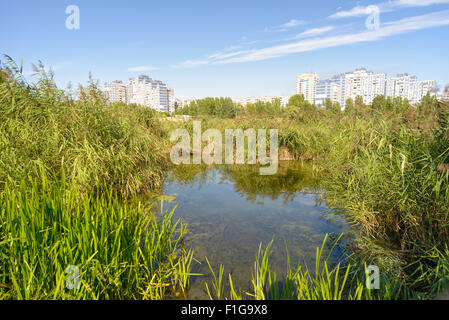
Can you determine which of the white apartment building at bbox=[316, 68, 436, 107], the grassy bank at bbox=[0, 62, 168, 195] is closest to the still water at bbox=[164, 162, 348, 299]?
the grassy bank at bbox=[0, 62, 168, 195]

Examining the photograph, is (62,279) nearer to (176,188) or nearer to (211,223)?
(211,223)

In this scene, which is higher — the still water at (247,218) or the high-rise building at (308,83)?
the high-rise building at (308,83)

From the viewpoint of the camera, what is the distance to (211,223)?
4582mm

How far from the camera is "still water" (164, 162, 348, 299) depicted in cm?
333

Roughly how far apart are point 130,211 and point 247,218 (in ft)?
8.71

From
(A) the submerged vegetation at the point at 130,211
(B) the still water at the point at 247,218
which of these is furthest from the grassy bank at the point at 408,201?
(B) the still water at the point at 247,218

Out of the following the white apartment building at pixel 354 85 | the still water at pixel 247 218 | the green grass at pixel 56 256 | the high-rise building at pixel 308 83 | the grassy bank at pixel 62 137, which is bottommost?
the still water at pixel 247 218

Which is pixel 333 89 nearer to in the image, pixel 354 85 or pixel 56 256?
pixel 354 85

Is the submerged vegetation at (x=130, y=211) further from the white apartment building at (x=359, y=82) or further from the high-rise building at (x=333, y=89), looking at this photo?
the high-rise building at (x=333, y=89)

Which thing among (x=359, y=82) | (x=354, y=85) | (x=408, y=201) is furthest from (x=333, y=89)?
(x=408, y=201)

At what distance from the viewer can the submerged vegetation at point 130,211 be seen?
75.6 inches

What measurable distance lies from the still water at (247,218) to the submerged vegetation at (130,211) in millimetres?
200
